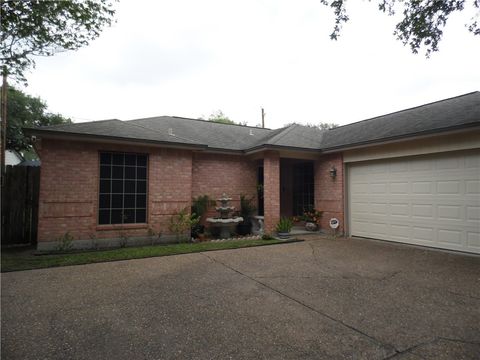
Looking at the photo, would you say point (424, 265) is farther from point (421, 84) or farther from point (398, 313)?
point (421, 84)

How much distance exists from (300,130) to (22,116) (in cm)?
2040

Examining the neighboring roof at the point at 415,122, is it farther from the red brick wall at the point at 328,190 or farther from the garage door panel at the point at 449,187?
the garage door panel at the point at 449,187

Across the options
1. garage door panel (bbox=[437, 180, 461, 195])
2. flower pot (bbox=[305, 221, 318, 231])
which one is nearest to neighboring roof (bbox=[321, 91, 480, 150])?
garage door panel (bbox=[437, 180, 461, 195])

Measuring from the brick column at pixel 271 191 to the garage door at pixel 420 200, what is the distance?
2.54 metres

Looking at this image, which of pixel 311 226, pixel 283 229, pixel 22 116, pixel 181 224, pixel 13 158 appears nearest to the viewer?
pixel 181 224

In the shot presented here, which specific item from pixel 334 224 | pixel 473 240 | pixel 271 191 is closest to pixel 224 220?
pixel 271 191

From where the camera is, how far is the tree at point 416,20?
224 inches

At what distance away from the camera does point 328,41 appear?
6328mm

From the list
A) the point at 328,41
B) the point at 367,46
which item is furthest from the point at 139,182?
the point at 367,46

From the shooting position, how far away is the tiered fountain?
814 centimetres

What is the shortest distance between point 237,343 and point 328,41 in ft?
22.8

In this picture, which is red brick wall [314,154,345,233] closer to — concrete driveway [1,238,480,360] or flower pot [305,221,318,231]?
flower pot [305,221,318,231]

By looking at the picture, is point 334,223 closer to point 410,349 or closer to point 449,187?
point 449,187

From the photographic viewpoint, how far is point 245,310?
10.0ft
